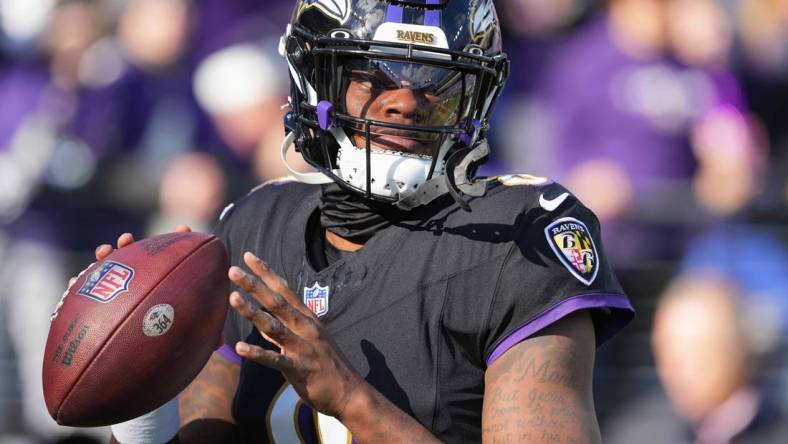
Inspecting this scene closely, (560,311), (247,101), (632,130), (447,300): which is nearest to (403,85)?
(447,300)

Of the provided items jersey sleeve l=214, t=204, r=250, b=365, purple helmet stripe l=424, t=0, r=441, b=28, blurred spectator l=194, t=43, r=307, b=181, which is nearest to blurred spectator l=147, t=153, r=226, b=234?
blurred spectator l=194, t=43, r=307, b=181

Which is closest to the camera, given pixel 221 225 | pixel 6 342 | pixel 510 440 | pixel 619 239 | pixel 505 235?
pixel 510 440

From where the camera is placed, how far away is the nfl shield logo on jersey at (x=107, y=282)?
214cm

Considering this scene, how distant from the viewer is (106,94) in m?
4.12

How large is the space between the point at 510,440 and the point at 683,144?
8.84ft

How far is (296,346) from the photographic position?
190cm

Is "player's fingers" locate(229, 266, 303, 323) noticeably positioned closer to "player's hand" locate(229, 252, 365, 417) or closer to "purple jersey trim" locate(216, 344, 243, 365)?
"player's hand" locate(229, 252, 365, 417)

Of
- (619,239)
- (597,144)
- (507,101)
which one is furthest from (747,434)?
(507,101)

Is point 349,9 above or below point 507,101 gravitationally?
above

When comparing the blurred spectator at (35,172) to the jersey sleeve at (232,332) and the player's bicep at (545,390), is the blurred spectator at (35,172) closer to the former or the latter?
the jersey sleeve at (232,332)

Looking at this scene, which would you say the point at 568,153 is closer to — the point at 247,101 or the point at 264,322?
the point at 247,101

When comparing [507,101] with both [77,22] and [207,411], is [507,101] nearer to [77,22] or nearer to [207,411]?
[77,22]

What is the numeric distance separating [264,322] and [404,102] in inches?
25.1

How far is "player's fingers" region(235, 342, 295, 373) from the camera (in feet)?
5.99
